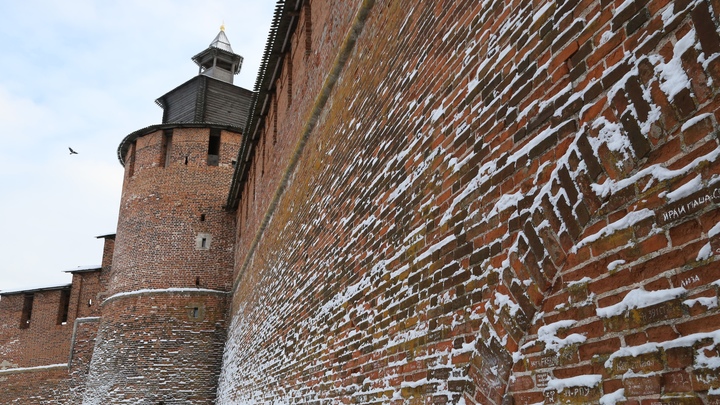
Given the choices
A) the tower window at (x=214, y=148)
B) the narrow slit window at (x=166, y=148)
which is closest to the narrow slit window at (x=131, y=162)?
the narrow slit window at (x=166, y=148)

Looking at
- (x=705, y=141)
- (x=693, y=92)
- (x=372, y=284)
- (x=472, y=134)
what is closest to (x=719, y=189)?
(x=705, y=141)

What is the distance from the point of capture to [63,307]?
882 inches

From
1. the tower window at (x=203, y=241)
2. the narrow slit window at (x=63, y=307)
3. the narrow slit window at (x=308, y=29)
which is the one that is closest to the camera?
the narrow slit window at (x=308, y=29)

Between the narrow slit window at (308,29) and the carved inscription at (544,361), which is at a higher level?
the narrow slit window at (308,29)

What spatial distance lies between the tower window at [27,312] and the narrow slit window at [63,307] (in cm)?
137

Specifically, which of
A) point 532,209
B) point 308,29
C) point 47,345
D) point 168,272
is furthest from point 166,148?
point 532,209

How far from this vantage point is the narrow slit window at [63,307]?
2215 centimetres

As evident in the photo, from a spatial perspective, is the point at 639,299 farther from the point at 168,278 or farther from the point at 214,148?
the point at 214,148

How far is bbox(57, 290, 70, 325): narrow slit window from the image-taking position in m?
22.2

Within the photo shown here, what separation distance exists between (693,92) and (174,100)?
23068 mm

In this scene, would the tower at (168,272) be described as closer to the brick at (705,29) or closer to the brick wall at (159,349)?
the brick wall at (159,349)

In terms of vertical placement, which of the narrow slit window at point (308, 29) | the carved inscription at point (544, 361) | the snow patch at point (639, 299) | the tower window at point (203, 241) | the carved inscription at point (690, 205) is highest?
the narrow slit window at point (308, 29)

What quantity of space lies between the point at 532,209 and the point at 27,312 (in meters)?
25.2

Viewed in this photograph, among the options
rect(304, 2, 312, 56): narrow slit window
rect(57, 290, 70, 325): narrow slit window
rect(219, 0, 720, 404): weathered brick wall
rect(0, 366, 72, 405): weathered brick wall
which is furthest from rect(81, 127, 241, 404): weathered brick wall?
rect(219, 0, 720, 404): weathered brick wall
